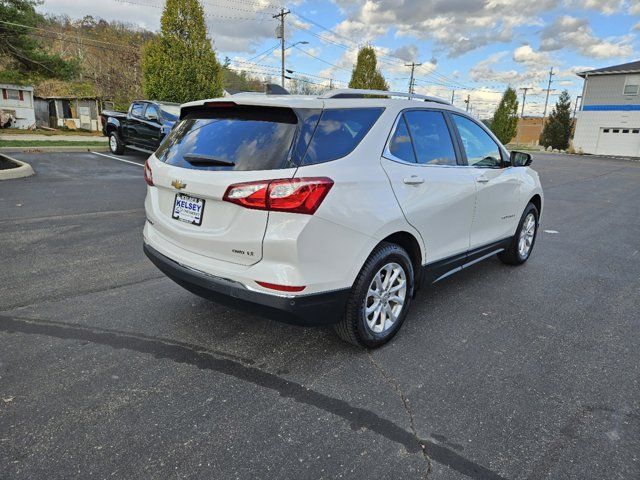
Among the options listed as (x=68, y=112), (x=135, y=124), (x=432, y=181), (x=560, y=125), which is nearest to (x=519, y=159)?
(x=432, y=181)

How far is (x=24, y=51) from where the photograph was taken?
2073 centimetres

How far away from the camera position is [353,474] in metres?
2.15

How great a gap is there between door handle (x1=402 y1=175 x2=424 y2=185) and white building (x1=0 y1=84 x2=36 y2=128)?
3671cm

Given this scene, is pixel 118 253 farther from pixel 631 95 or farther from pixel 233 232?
pixel 631 95

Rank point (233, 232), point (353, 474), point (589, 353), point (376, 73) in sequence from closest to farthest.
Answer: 1. point (353, 474)
2. point (233, 232)
3. point (589, 353)
4. point (376, 73)

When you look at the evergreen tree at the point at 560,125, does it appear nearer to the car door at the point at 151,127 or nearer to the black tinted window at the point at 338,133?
the car door at the point at 151,127

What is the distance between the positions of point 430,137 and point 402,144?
0.49 metres

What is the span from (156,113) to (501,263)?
1154 cm

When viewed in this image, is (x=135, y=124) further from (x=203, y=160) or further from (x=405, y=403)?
(x=405, y=403)

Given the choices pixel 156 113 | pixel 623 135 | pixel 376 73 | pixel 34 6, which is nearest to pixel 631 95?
pixel 623 135

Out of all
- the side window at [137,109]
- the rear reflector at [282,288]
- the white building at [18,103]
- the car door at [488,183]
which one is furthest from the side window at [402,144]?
the white building at [18,103]

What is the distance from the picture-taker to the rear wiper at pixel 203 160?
9.41ft

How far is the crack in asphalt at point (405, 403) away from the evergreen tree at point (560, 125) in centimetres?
4667

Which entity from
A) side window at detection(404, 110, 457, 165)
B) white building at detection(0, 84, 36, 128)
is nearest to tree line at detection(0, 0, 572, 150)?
white building at detection(0, 84, 36, 128)
